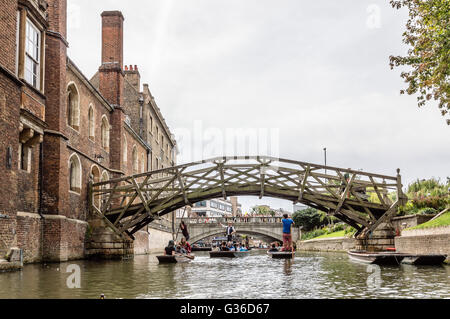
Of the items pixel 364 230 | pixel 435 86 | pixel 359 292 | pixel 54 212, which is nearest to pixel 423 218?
pixel 364 230

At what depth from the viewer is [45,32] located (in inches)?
692

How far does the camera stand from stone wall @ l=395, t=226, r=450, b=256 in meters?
16.7

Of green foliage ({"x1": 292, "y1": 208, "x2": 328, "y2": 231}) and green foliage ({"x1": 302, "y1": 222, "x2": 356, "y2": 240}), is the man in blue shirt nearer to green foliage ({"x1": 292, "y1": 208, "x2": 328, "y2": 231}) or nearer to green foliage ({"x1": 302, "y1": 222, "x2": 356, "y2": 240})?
green foliage ({"x1": 302, "y1": 222, "x2": 356, "y2": 240})

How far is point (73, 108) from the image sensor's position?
2145 centimetres

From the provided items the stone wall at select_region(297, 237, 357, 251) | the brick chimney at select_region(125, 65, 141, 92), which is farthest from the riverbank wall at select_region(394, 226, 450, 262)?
the brick chimney at select_region(125, 65, 141, 92)

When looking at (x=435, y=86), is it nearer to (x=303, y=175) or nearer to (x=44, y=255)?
(x=303, y=175)

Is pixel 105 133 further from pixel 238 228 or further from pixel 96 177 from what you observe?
pixel 238 228

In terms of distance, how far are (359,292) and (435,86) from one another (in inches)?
426

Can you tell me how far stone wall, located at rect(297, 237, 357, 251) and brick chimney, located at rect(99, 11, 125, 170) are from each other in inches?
596

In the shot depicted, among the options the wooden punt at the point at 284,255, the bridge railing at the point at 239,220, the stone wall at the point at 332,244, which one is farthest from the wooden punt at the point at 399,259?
the bridge railing at the point at 239,220

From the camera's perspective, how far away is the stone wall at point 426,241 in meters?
16.7

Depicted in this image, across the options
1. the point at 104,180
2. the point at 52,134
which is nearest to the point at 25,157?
the point at 52,134

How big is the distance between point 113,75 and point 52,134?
9.52m

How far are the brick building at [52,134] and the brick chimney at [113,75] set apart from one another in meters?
0.05
